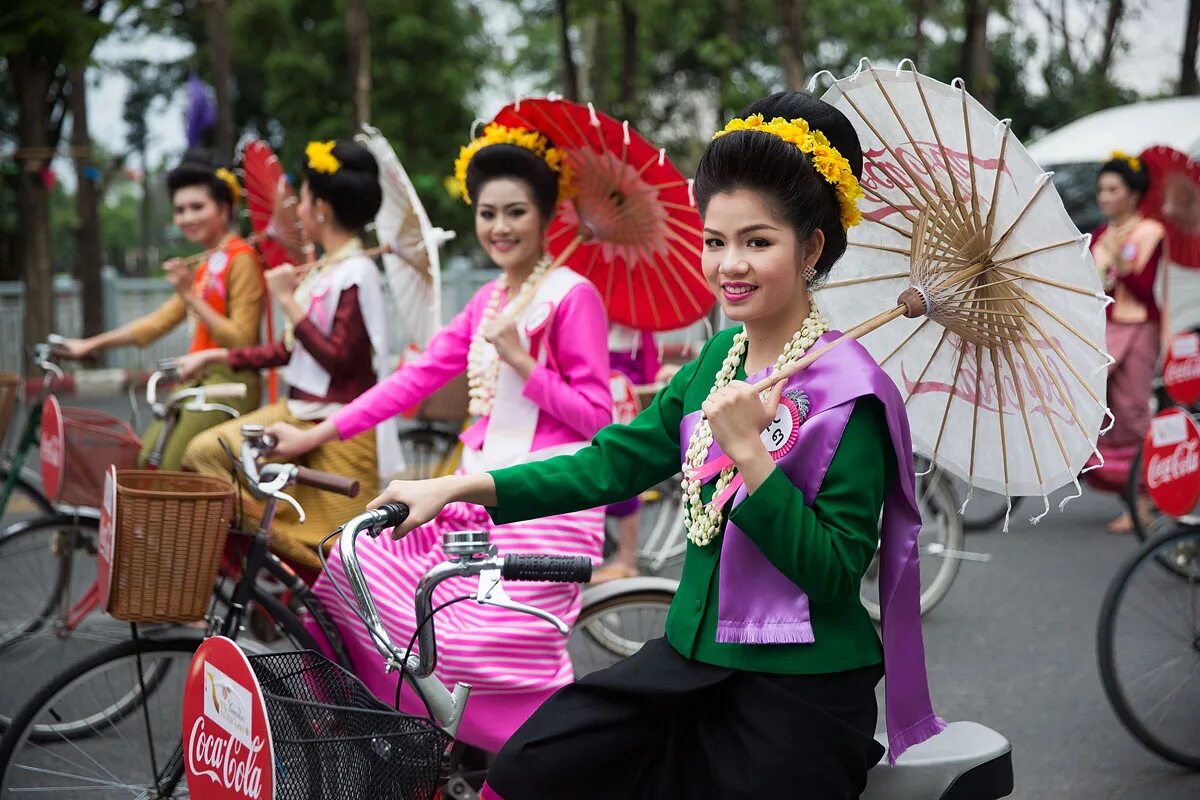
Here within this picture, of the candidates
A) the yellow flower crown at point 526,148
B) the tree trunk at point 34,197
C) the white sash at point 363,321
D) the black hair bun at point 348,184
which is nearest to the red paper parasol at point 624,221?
the yellow flower crown at point 526,148

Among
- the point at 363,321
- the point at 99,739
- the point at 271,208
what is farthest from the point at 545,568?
the point at 271,208

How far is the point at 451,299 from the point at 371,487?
1095cm

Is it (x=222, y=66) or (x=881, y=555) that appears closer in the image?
(x=881, y=555)

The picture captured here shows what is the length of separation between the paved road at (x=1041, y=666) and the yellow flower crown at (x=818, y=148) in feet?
Answer: 8.04

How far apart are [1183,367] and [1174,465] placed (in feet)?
5.53

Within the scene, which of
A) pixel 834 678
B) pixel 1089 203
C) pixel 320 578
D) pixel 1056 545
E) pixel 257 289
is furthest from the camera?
pixel 1089 203

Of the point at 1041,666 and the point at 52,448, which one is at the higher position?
the point at 52,448

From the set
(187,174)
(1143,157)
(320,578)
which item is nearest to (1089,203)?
(1143,157)

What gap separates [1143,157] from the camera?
725 centimetres

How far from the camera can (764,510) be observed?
196 cm

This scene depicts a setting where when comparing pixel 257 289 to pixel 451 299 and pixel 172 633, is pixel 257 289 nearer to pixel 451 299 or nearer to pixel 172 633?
pixel 172 633

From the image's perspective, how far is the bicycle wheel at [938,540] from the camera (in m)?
5.50

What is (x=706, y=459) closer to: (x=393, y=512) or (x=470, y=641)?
(x=393, y=512)

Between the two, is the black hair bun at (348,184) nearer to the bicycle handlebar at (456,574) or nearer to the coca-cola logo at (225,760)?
the bicycle handlebar at (456,574)
